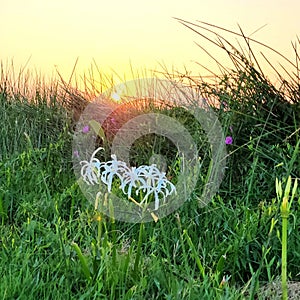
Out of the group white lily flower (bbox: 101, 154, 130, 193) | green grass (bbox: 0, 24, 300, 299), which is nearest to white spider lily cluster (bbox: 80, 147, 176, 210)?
white lily flower (bbox: 101, 154, 130, 193)

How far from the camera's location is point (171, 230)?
2.17m

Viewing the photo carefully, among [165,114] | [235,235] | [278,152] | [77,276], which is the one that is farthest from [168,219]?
[165,114]

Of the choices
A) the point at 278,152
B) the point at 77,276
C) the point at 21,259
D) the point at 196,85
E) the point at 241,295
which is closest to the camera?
the point at 241,295

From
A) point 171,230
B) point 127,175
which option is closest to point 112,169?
point 127,175

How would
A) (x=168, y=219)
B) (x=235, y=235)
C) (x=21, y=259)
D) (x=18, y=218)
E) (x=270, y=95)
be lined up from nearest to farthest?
(x=21, y=259) < (x=235, y=235) < (x=168, y=219) < (x=18, y=218) < (x=270, y=95)

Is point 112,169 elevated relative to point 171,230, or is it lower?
elevated

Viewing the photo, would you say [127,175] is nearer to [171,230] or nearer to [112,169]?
[112,169]

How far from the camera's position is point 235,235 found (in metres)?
1.93

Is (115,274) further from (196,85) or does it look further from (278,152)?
(196,85)

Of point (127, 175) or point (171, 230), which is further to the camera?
point (171, 230)

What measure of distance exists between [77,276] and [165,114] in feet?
7.54

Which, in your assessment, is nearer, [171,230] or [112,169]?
[112,169]

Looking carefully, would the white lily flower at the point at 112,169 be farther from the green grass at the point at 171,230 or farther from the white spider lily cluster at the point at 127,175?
the green grass at the point at 171,230

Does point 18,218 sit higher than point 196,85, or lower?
lower
